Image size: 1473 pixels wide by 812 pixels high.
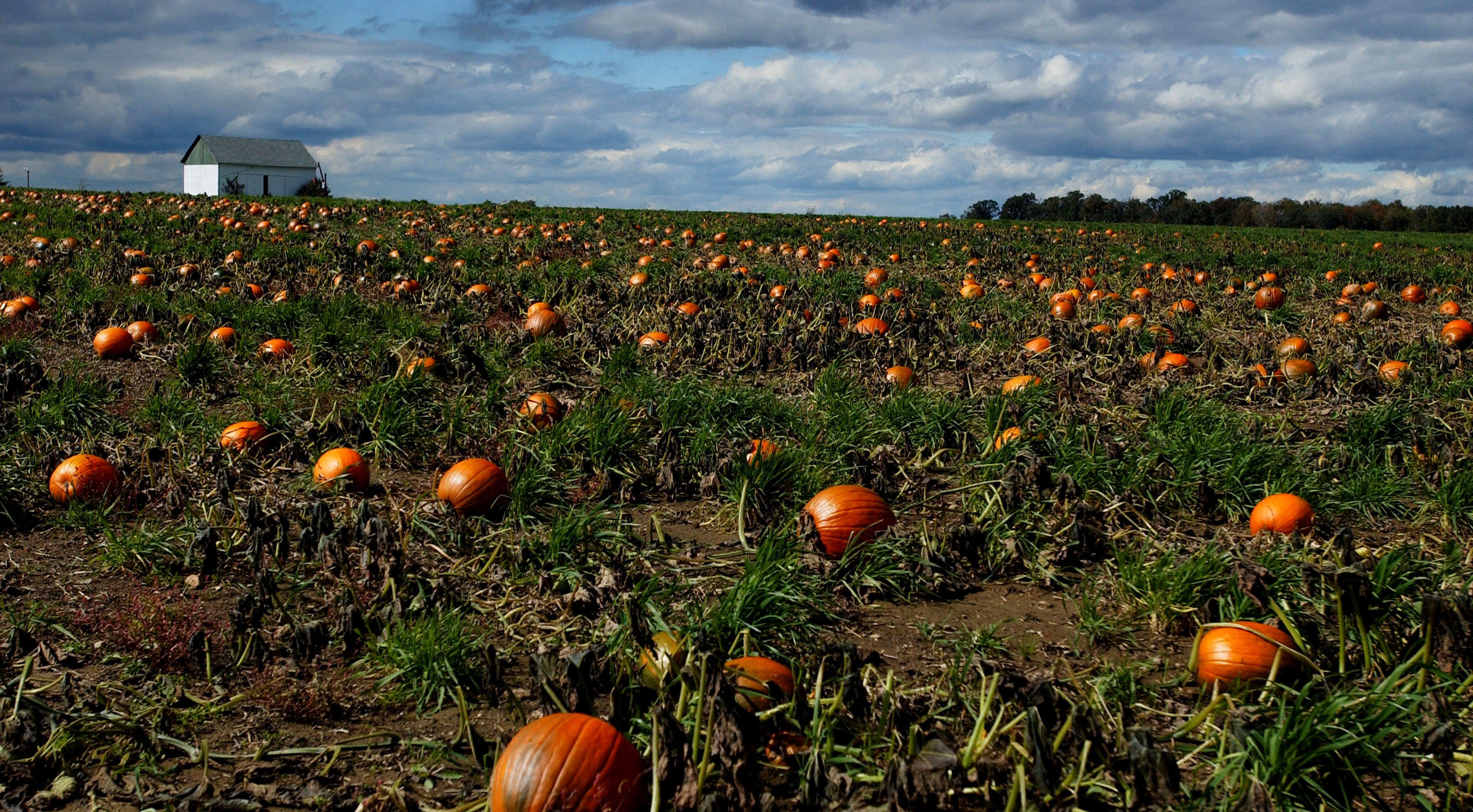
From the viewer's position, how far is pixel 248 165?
7556 centimetres

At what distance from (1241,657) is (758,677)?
1.56 m

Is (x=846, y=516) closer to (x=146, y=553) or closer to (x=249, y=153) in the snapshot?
(x=146, y=553)

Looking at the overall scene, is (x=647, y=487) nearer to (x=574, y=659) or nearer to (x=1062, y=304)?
(x=574, y=659)

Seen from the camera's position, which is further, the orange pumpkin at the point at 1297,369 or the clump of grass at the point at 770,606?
the orange pumpkin at the point at 1297,369

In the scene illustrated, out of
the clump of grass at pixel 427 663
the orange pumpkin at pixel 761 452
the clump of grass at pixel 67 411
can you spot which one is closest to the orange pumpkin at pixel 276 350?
the clump of grass at pixel 67 411

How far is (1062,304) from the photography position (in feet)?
30.9

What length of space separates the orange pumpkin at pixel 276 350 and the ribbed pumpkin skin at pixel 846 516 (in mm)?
4353

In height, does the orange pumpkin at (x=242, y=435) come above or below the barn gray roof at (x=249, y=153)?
below

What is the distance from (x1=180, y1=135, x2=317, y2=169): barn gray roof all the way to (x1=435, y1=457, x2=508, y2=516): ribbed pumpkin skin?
8161 cm

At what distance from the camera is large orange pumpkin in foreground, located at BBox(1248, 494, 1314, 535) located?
13.9ft

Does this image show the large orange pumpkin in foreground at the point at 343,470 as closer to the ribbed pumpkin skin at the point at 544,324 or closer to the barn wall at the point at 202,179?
the ribbed pumpkin skin at the point at 544,324

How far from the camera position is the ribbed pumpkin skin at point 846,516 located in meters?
4.04

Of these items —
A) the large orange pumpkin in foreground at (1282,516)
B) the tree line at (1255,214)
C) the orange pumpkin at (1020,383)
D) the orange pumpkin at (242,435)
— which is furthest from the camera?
the tree line at (1255,214)

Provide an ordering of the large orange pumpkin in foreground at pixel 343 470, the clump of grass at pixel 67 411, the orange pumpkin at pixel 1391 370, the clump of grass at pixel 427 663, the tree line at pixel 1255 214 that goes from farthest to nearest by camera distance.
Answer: the tree line at pixel 1255 214 → the orange pumpkin at pixel 1391 370 → the clump of grass at pixel 67 411 → the large orange pumpkin in foreground at pixel 343 470 → the clump of grass at pixel 427 663
